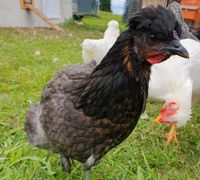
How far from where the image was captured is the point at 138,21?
1.39 m

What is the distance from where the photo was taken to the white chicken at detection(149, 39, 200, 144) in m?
2.31

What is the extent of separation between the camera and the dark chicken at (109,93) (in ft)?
4.53

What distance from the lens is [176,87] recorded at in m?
2.43

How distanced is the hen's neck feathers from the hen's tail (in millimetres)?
372

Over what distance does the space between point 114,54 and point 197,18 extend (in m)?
3.71

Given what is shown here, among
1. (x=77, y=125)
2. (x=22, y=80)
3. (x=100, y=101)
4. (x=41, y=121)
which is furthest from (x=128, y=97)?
(x=22, y=80)

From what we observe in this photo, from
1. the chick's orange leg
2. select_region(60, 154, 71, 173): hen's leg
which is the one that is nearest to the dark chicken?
select_region(60, 154, 71, 173): hen's leg

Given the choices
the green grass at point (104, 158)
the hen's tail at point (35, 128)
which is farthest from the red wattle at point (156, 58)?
Answer: the green grass at point (104, 158)

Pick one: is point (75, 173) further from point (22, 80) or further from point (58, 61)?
point (58, 61)

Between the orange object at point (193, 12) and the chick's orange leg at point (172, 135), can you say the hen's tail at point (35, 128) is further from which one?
the orange object at point (193, 12)

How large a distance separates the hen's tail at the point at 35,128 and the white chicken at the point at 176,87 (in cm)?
80

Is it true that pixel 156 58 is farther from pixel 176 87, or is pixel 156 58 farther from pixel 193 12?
pixel 193 12

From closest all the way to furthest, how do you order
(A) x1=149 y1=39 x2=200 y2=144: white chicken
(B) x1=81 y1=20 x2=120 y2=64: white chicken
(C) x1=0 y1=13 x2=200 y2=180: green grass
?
(C) x1=0 y1=13 x2=200 y2=180: green grass, (A) x1=149 y1=39 x2=200 y2=144: white chicken, (B) x1=81 y1=20 x2=120 y2=64: white chicken

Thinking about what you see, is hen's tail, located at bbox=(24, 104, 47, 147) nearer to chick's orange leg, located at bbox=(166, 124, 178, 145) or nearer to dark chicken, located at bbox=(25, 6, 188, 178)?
dark chicken, located at bbox=(25, 6, 188, 178)
